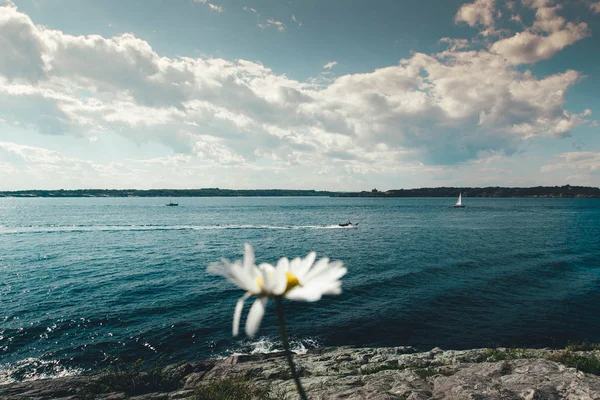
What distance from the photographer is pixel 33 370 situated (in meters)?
17.3

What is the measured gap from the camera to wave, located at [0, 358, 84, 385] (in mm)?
16478

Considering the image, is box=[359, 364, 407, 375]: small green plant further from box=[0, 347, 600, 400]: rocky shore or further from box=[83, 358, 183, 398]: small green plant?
box=[83, 358, 183, 398]: small green plant

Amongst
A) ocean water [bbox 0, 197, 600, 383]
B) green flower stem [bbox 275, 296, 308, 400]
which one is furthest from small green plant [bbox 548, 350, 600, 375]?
green flower stem [bbox 275, 296, 308, 400]

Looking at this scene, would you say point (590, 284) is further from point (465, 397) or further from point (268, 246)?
point (268, 246)

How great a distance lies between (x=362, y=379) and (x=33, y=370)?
18.0m

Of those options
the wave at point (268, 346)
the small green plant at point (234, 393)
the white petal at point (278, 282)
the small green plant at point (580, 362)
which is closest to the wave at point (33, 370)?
the wave at point (268, 346)

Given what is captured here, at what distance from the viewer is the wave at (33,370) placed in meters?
16.5

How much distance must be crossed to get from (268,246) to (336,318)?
1197 inches

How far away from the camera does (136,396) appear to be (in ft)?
A: 39.5

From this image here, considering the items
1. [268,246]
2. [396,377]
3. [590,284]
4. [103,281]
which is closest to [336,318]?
[396,377]

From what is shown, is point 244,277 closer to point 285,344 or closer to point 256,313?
point 256,313

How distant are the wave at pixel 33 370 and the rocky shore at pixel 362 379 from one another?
2375 millimetres

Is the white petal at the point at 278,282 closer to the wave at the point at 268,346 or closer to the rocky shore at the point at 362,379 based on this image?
the rocky shore at the point at 362,379

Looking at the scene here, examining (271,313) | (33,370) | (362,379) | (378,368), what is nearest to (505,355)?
(378,368)
